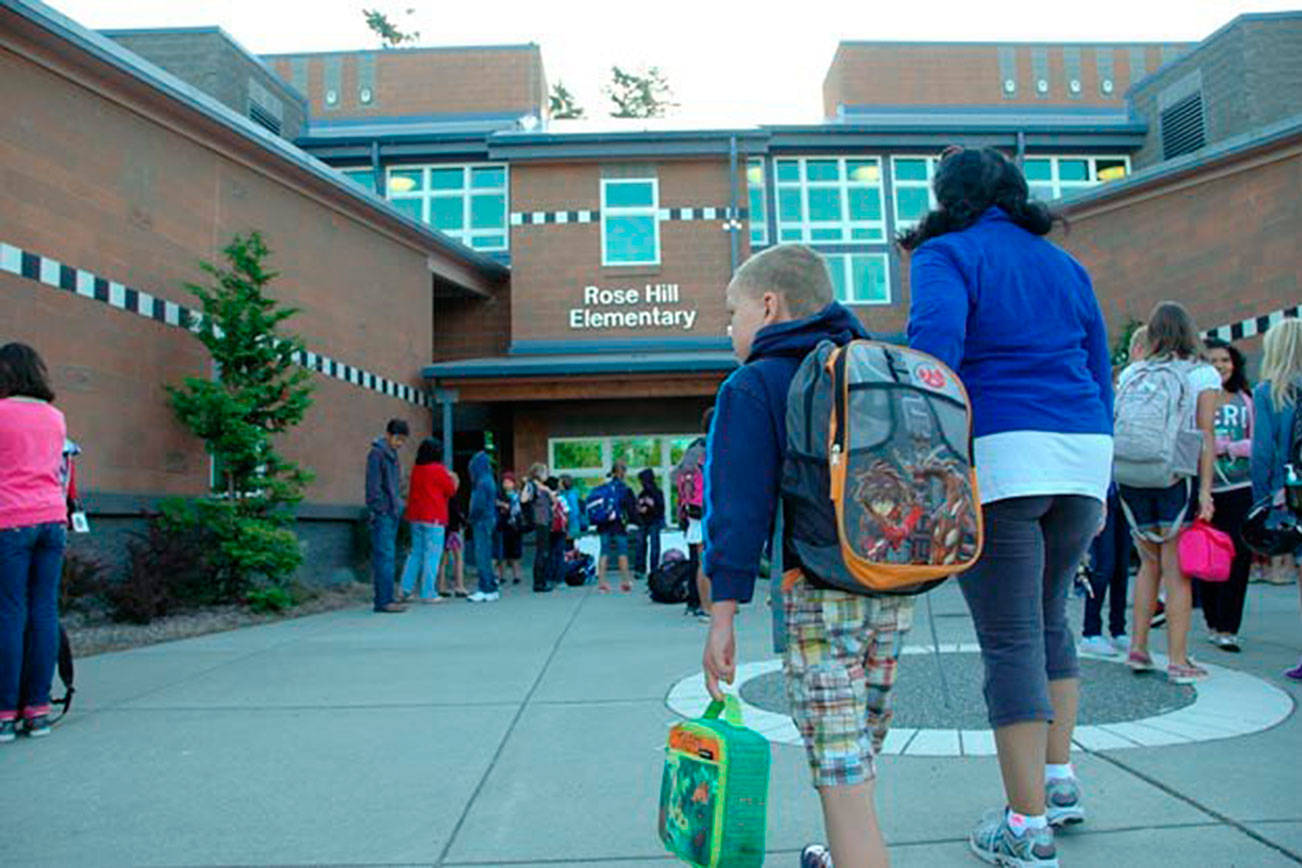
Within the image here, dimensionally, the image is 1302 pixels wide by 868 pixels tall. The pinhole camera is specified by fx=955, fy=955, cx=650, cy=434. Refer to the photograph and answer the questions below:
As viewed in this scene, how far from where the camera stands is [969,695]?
4605 millimetres

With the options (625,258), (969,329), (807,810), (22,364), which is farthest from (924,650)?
(625,258)

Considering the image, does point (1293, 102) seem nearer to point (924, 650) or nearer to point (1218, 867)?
point (924, 650)

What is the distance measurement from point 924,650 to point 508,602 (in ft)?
20.0

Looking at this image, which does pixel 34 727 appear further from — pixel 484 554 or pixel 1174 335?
pixel 484 554

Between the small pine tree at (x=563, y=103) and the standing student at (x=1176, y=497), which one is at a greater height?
the small pine tree at (x=563, y=103)

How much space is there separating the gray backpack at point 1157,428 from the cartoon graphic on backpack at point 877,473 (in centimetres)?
291

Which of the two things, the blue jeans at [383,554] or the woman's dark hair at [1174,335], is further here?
the blue jeans at [383,554]

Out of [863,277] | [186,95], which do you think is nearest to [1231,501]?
[186,95]

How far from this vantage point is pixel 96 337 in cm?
895

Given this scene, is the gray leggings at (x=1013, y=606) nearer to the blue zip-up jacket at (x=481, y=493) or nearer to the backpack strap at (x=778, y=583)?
the backpack strap at (x=778, y=583)

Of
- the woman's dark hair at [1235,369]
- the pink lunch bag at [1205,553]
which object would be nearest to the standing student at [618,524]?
the woman's dark hair at [1235,369]

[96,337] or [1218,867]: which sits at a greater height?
[96,337]

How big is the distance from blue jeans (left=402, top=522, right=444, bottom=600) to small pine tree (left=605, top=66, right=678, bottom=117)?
111 feet

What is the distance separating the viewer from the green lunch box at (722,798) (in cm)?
198
